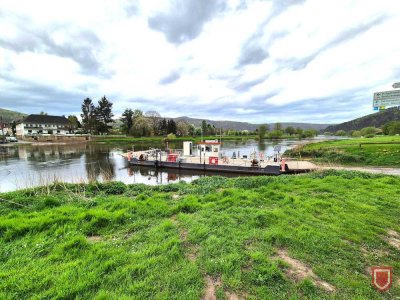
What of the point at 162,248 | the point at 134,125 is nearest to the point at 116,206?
the point at 162,248

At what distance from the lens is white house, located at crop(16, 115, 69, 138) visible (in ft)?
227

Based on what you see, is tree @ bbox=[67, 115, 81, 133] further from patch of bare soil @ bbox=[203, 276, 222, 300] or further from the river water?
patch of bare soil @ bbox=[203, 276, 222, 300]

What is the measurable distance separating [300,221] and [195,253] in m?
2.85

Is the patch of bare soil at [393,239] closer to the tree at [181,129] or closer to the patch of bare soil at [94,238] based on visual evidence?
the patch of bare soil at [94,238]

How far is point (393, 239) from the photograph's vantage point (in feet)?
13.0

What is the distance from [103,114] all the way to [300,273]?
268ft

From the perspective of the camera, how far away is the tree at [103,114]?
7231cm

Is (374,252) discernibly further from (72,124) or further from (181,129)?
(72,124)

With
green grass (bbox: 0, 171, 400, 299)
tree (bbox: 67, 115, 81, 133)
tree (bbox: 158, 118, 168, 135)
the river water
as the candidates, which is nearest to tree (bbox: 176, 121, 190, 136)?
tree (bbox: 158, 118, 168, 135)

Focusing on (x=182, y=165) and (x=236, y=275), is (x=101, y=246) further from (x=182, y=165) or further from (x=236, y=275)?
(x=182, y=165)

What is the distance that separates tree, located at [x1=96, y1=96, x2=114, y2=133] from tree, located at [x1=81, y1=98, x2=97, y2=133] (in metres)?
1.38

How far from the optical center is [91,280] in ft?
8.63

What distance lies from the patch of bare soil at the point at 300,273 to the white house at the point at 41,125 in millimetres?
88829

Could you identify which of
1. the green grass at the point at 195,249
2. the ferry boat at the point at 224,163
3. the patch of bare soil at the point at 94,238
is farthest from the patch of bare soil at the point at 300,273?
the ferry boat at the point at 224,163
